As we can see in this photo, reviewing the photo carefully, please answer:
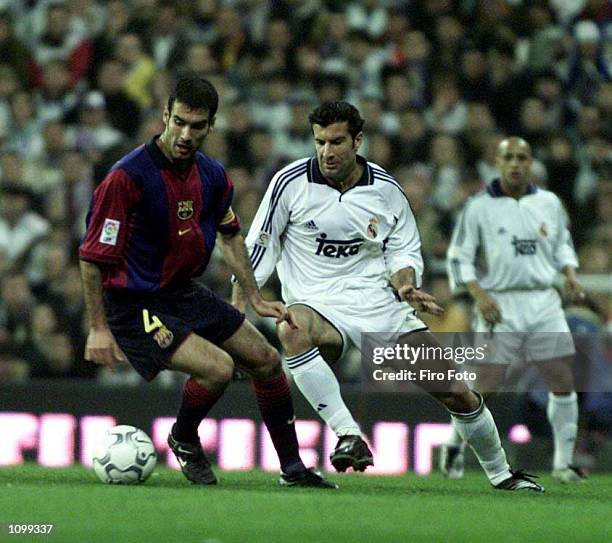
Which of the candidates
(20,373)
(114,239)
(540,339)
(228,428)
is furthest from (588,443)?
(114,239)

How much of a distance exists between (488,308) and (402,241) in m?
1.91

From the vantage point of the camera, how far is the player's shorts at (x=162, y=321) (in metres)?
7.35

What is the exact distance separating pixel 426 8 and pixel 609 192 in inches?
111

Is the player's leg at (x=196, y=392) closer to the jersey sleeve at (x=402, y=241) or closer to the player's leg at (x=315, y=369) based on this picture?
the player's leg at (x=315, y=369)

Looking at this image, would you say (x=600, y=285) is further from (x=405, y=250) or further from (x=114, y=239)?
(x=114, y=239)

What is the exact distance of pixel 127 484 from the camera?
765 cm

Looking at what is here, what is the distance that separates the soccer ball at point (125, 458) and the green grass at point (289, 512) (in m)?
0.09

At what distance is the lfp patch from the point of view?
23.5 ft

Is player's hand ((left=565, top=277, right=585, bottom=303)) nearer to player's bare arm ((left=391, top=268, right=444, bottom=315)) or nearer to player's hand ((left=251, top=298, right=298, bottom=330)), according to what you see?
player's bare arm ((left=391, top=268, right=444, bottom=315))

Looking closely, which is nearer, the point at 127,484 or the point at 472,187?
the point at 127,484

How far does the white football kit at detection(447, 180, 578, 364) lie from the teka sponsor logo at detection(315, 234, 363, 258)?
2.12 m

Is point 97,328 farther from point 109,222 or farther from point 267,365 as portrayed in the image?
point 267,365

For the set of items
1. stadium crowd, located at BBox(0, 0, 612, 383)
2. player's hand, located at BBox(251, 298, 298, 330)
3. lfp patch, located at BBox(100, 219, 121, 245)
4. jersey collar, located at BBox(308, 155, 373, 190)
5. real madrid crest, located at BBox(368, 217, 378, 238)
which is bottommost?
player's hand, located at BBox(251, 298, 298, 330)

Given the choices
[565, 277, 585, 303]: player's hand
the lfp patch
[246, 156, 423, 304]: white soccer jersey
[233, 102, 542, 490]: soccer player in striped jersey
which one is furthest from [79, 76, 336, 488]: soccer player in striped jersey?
[565, 277, 585, 303]: player's hand
